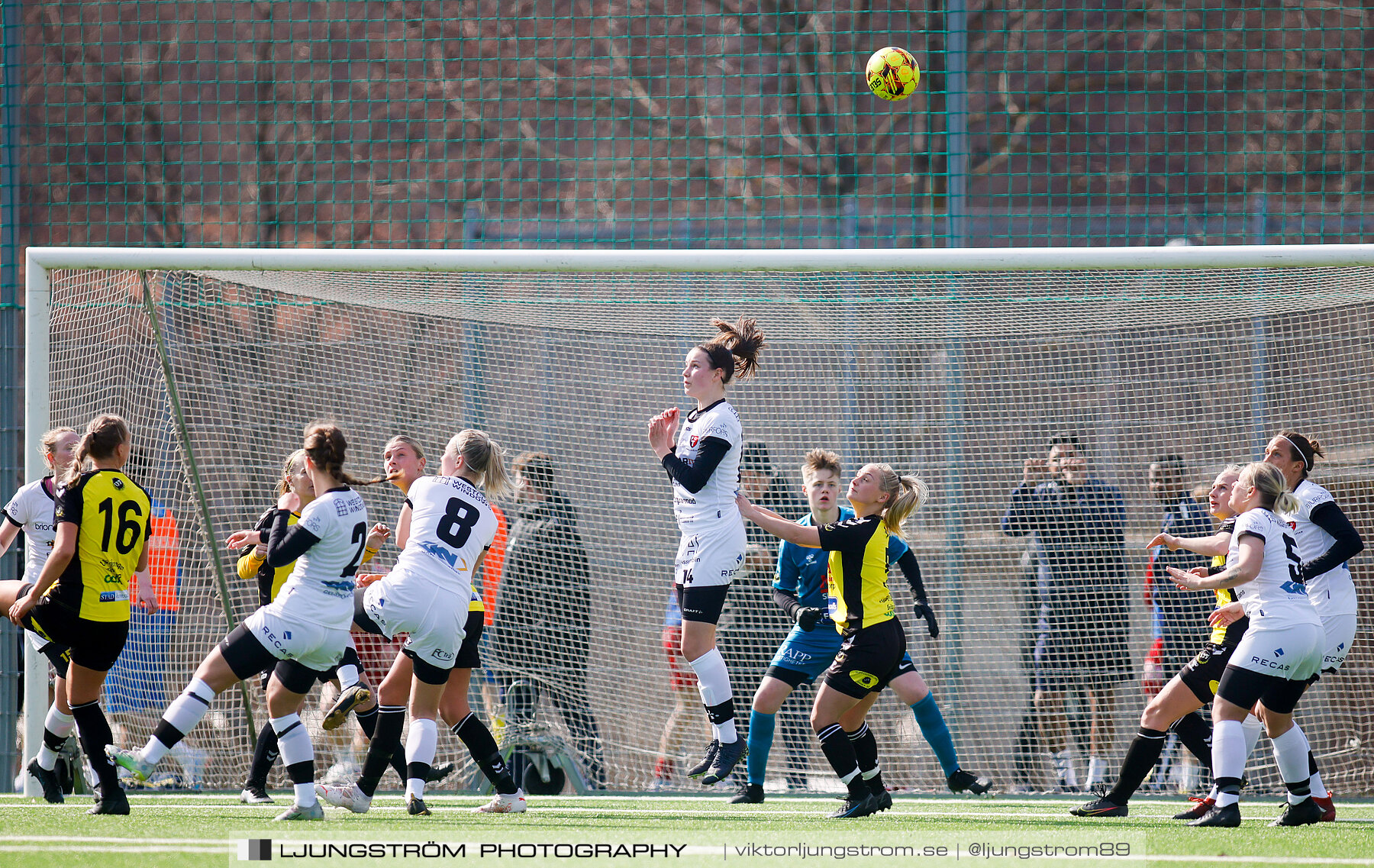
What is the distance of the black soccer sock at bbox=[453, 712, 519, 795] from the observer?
5.78 meters

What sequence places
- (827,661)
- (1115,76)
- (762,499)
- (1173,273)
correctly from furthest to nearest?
(1115,76)
(762,499)
(1173,273)
(827,661)

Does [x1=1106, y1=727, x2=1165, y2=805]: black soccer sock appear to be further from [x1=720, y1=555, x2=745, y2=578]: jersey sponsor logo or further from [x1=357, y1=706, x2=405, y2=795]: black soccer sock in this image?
[x1=357, y1=706, x2=405, y2=795]: black soccer sock

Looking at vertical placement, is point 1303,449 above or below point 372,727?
above

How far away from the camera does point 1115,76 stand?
12.5 m

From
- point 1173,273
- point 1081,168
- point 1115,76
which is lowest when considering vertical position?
point 1173,273

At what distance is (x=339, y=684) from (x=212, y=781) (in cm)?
146

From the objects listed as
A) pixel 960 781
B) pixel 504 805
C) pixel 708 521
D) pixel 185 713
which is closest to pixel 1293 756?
pixel 960 781

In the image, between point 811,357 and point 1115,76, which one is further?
point 1115,76

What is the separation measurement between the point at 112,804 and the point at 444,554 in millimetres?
1804

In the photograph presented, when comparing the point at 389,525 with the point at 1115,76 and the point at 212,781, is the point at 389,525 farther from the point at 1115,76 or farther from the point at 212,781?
the point at 1115,76

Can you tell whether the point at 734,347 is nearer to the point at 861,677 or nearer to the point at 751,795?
the point at 861,677

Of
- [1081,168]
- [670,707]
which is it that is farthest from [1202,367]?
[1081,168]

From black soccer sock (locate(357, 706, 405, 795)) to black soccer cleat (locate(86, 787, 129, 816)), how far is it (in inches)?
39.9

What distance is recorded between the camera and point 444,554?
5.43m
